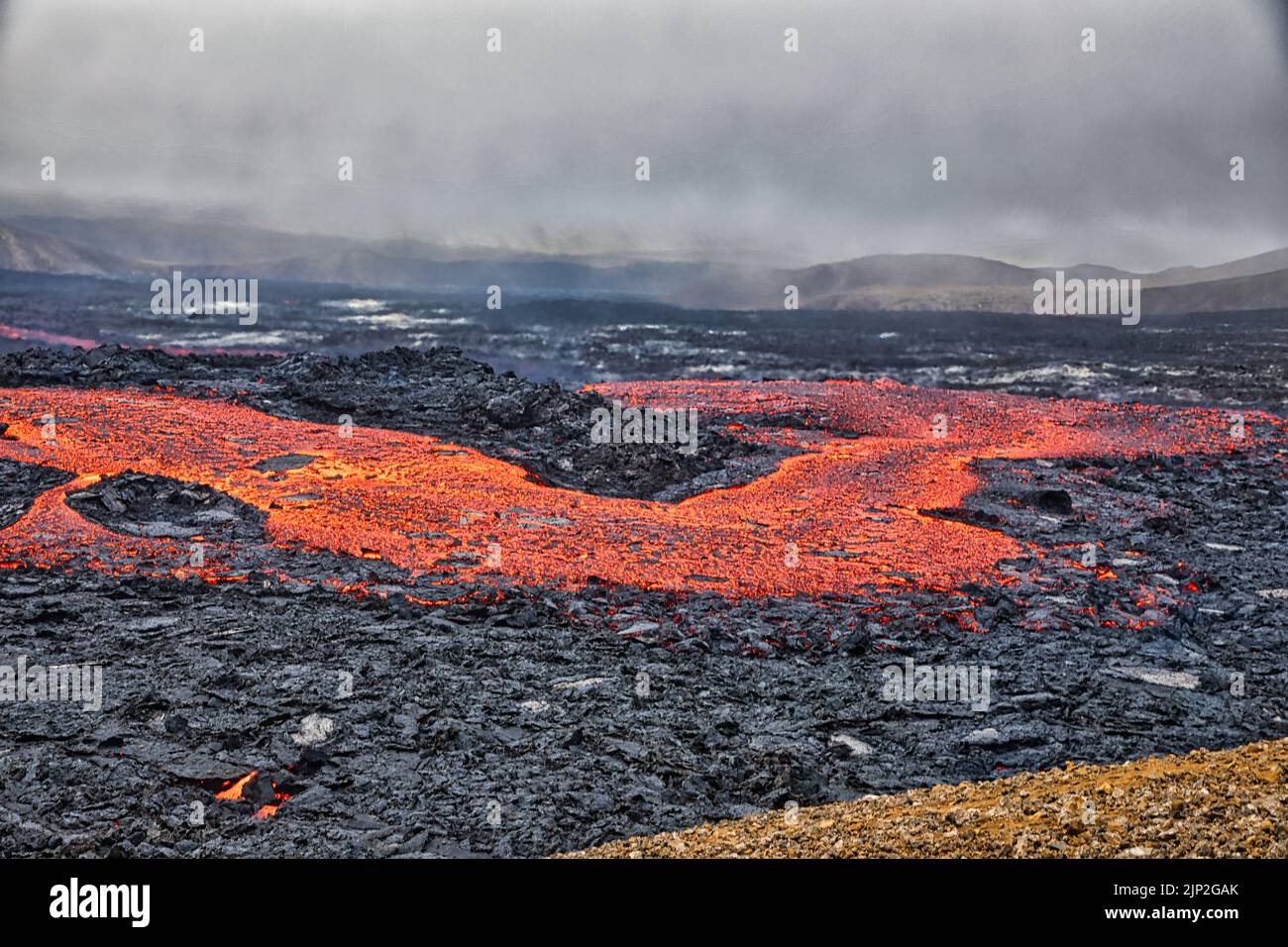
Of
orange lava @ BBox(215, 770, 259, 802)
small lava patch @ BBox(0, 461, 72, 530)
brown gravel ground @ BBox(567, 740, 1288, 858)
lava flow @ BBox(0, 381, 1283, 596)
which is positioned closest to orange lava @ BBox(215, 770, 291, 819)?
orange lava @ BBox(215, 770, 259, 802)

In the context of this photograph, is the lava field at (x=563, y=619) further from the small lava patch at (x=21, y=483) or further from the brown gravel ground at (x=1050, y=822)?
the brown gravel ground at (x=1050, y=822)

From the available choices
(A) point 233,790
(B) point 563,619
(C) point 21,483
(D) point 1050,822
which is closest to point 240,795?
(A) point 233,790

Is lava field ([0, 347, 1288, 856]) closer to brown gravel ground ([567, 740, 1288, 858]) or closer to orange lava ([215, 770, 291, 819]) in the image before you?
orange lava ([215, 770, 291, 819])

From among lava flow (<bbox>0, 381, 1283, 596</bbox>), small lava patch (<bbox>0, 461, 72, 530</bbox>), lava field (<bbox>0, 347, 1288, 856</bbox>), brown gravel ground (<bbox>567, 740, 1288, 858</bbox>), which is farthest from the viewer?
small lava patch (<bbox>0, 461, 72, 530</bbox>)

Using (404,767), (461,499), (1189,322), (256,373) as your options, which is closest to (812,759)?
(404,767)

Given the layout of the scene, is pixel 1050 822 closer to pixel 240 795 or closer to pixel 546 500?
pixel 240 795
